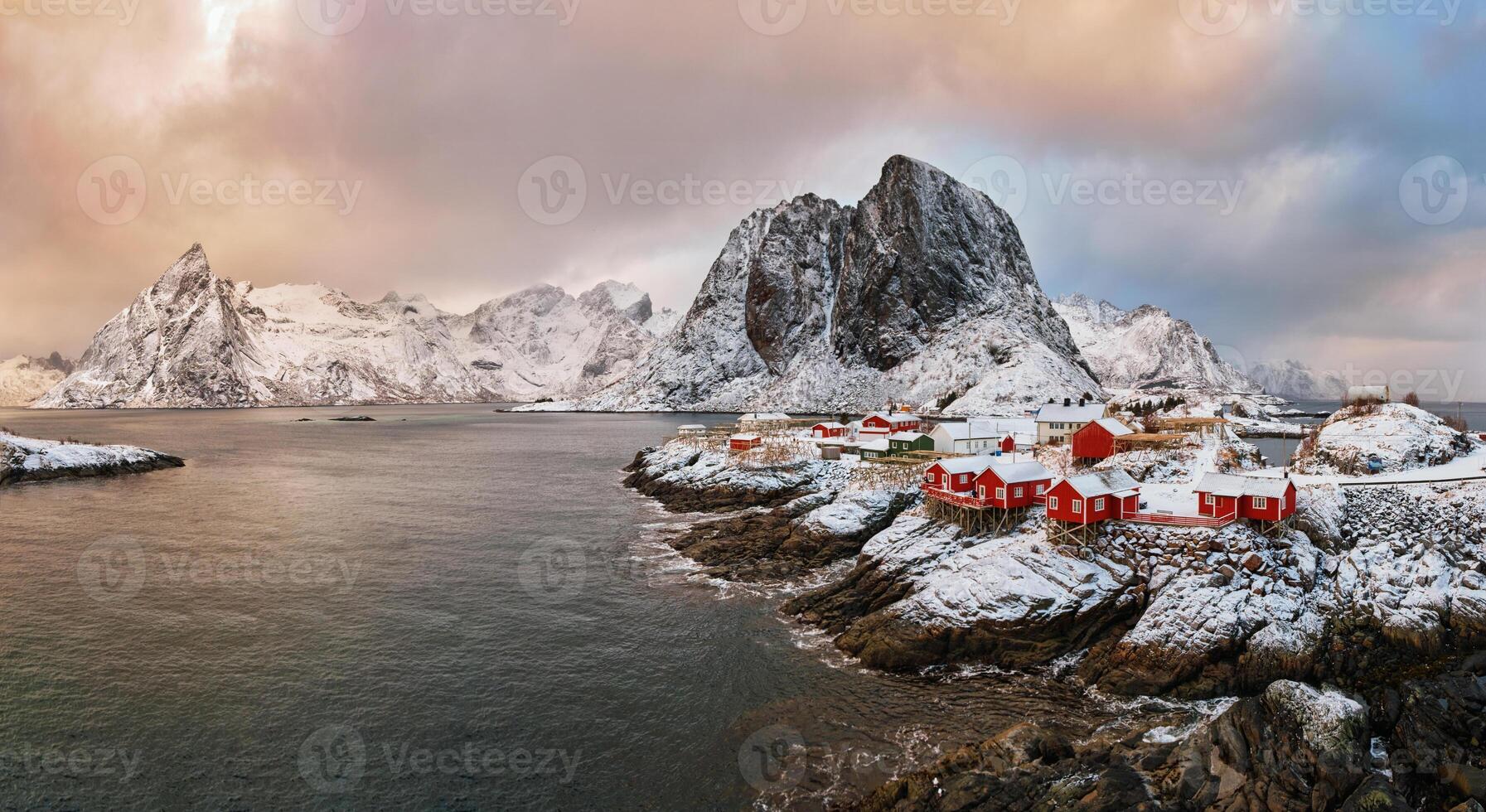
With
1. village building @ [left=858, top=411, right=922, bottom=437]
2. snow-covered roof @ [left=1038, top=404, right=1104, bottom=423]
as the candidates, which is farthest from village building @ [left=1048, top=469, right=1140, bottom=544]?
village building @ [left=858, top=411, right=922, bottom=437]

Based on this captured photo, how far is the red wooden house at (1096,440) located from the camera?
167 feet

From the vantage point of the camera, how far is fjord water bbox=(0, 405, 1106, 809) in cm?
1934

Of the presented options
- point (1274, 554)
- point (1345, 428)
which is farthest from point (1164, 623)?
point (1345, 428)

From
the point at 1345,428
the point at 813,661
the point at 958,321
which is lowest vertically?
the point at 813,661

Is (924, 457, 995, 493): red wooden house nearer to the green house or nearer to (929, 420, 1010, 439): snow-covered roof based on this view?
the green house

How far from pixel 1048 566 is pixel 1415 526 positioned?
56.9ft

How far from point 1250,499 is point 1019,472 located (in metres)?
10.4

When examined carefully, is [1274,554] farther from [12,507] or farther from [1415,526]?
[12,507]

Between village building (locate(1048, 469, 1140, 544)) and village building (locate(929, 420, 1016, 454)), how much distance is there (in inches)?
1044

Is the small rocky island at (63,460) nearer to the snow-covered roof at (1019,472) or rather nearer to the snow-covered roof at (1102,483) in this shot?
the snow-covered roof at (1019,472)

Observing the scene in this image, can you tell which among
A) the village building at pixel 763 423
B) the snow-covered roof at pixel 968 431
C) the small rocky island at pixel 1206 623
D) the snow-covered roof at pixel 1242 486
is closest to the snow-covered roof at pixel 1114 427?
the small rocky island at pixel 1206 623

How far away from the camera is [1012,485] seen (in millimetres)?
36812

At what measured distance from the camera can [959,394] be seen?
518 ft

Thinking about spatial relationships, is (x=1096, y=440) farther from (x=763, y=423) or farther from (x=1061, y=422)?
(x=763, y=423)
